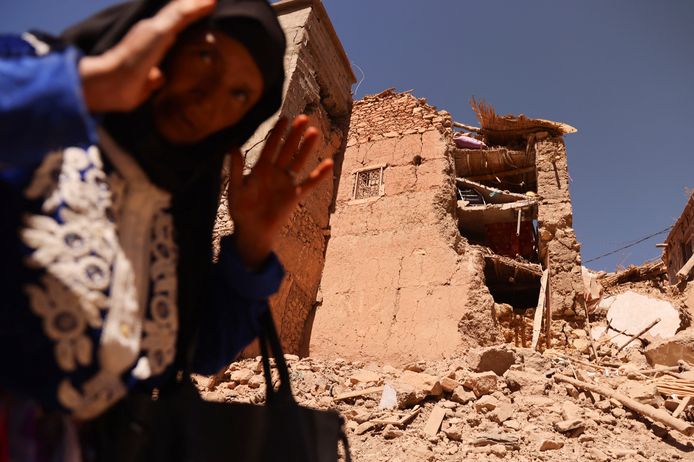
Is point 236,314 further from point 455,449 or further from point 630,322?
point 630,322

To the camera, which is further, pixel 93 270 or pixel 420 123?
pixel 420 123

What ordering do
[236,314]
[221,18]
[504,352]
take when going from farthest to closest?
1. [504,352]
2. [236,314]
3. [221,18]

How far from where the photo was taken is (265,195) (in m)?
1.24

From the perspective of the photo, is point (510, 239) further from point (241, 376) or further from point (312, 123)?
point (241, 376)

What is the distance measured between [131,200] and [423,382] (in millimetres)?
4435

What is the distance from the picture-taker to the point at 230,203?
124 cm

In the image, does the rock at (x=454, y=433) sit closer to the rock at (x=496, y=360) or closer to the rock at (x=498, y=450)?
the rock at (x=498, y=450)

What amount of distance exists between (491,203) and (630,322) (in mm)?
3731

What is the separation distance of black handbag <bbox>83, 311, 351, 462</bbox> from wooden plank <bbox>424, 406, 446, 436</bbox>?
3.01m

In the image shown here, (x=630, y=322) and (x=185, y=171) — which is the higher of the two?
(x=630, y=322)

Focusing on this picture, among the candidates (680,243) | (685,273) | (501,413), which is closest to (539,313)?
(501,413)

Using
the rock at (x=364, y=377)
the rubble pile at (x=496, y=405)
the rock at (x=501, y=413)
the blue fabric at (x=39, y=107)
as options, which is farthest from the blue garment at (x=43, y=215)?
the rock at (x=364, y=377)

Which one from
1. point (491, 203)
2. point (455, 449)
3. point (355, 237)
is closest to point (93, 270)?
point (455, 449)

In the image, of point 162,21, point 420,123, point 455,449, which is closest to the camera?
point 162,21
